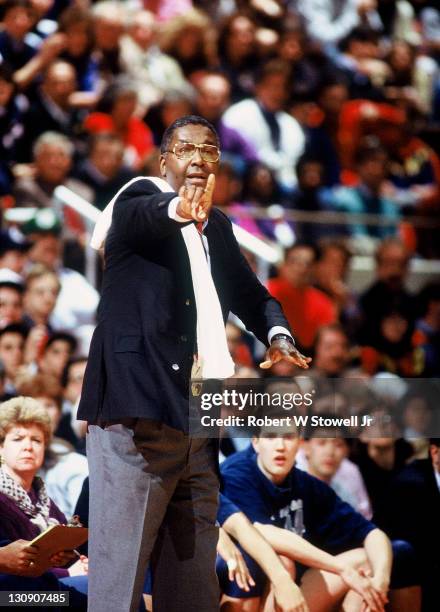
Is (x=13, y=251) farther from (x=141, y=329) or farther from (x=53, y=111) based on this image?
(x=141, y=329)

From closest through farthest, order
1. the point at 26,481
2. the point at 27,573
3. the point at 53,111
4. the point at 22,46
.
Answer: the point at 27,573 < the point at 26,481 < the point at 53,111 < the point at 22,46

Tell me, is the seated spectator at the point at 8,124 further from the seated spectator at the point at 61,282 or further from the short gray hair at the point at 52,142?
the seated spectator at the point at 61,282

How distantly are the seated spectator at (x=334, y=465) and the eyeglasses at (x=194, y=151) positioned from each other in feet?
5.12

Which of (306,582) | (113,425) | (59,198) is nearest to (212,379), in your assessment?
(113,425)

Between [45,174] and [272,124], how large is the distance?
6.75 feet

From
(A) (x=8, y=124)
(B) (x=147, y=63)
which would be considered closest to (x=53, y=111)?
(A) (x=8, y=124)

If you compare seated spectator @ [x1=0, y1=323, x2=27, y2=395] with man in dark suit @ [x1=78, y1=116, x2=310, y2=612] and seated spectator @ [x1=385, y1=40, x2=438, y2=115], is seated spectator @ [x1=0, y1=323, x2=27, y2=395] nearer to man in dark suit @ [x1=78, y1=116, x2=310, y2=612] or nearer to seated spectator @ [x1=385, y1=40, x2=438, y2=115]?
man in dark suit @ [x1=78, y1=116, x2=310, y2=612]

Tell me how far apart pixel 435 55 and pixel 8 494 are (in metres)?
7.23

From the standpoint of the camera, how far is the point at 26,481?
13.1 feet

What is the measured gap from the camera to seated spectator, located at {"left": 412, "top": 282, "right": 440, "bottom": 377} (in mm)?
7176

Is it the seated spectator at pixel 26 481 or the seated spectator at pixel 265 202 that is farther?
the seated spectator at pixel 265 202

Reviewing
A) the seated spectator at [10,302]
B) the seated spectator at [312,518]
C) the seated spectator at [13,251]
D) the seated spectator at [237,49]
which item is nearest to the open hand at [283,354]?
the seated spectator at [312,518]

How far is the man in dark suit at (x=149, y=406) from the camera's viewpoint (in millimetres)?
3033

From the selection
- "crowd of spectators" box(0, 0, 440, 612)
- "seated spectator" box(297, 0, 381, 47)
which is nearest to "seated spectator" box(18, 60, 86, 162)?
"crowd of spectators" box(0, 0, 440, 612)
